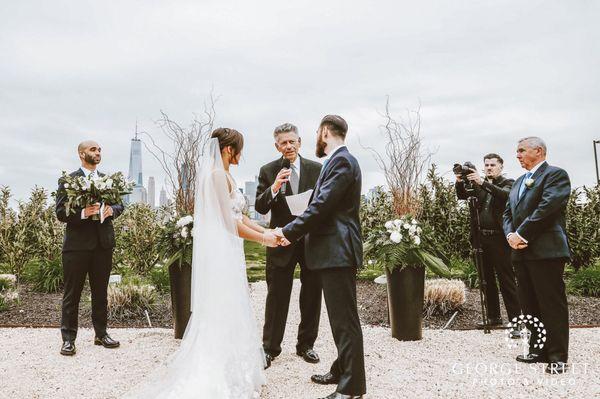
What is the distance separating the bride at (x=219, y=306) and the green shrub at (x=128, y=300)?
10.9ft

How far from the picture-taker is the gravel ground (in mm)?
3738

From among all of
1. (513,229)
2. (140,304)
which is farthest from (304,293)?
(140,304)

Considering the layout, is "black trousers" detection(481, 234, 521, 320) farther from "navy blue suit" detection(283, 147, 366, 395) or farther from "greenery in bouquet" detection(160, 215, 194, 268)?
"greenery in bouquet" detection(160, 215, 194, 268)

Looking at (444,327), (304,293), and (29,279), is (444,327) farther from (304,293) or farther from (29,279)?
(29,279)

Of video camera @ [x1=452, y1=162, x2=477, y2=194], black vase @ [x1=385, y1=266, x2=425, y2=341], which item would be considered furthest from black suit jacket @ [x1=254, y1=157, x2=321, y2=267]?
video camera @ [x1=452, y1=162, x2=477, y2=194]

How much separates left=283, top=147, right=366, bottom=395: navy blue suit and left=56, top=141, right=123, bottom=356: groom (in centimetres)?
251

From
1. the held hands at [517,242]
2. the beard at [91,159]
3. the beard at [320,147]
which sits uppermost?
the beard at [91,159]

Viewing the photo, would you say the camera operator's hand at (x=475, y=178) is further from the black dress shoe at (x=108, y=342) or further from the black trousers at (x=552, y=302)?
the black dress shoe at (x=108, y=342)

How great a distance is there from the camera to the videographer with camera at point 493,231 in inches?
218

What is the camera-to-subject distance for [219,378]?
11.1ft

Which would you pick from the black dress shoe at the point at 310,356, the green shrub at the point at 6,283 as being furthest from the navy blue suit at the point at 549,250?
the green shrub at the point at 6,283

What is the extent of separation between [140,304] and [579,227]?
327 inches

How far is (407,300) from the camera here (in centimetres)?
521

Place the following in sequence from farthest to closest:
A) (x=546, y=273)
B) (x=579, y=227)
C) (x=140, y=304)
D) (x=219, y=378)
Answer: (x=579, y=227) < (x=140, y=304) < (x=546, y=273) < (x=219, y=378)
